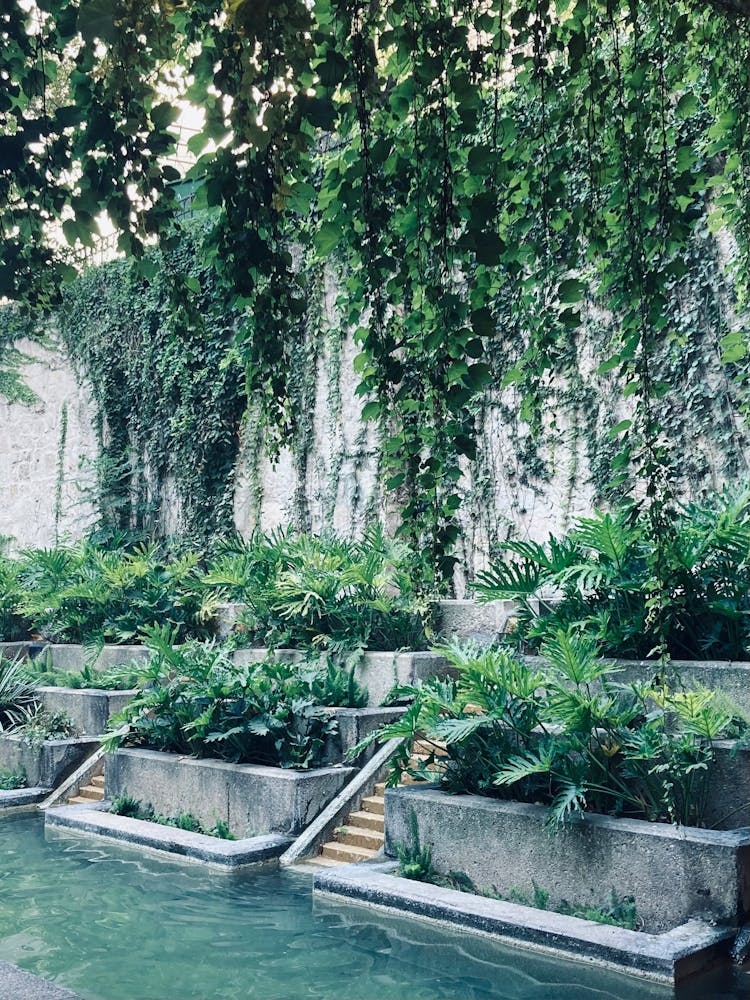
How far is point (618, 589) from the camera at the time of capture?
6598 millimetres

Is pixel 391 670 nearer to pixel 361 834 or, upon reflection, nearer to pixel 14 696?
pixel 361 834

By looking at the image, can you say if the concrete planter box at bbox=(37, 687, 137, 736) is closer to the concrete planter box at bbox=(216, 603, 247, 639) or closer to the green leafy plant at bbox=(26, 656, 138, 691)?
the green leafy plant at bbox=(26, 656, 138, 691)

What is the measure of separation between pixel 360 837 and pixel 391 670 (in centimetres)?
161

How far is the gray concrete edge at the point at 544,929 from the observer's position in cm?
447

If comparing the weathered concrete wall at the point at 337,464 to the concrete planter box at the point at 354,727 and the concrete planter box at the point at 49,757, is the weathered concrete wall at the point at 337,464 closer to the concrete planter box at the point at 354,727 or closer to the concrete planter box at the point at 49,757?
the concrete planter box at the point at 354,727

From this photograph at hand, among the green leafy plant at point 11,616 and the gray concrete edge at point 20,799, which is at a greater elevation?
the green leafy plant at point 11,616

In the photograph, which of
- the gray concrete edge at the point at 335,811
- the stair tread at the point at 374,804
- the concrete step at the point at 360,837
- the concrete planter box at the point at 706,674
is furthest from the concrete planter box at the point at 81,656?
the concrete planter box at the point at 706,674

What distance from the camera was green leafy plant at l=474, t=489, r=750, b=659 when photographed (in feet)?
20.4

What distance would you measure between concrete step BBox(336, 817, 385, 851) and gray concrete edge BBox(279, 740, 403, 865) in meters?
0.08

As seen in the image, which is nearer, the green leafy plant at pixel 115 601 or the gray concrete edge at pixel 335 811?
the gray concrete edge at pixel 335 811

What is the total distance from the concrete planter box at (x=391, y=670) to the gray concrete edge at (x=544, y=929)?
215 cm

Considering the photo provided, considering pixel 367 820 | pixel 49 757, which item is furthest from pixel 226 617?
pixel 367 820

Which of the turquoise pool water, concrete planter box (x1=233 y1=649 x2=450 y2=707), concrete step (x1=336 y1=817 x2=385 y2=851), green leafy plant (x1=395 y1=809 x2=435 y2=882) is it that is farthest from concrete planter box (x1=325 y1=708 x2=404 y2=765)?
green leafy plant (x1=395 y1=809 x2=435 y2=882)

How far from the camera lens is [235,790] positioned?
7422 millimetres
